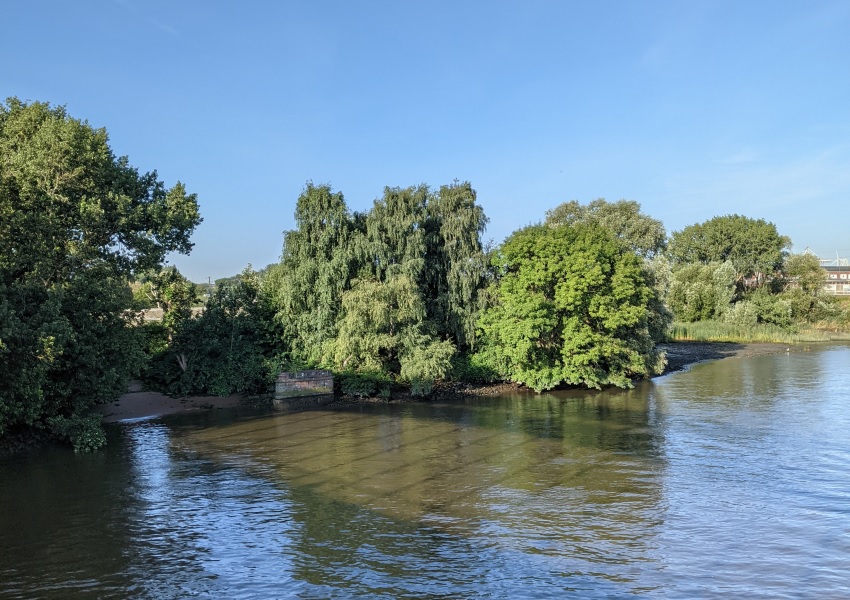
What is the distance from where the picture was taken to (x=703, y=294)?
84.2 metres

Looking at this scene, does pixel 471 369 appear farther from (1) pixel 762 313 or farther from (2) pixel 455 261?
(1) pixel 762 313

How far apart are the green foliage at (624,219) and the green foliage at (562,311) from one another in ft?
158

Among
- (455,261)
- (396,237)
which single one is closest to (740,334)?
(455,261)

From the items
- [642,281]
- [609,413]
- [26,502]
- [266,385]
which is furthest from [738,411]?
[26,502]

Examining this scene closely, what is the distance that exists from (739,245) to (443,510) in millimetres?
97771

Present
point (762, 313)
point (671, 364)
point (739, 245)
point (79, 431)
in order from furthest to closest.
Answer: point (739, 245)
point (762, 313)
point (671, 364)
point (79, 431)

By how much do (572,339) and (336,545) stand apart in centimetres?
2679

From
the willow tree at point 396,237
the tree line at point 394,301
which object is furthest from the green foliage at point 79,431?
the willow tree at point 396,237

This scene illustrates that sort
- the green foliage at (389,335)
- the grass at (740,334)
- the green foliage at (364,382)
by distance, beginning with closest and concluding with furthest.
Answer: the green foliage at (389,335) → the green foliage at (364,382) → the grass at (740,334)

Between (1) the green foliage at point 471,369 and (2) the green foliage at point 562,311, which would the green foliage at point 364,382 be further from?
(2) the green foliage at point 562,311

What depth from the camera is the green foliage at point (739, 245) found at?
9925 centimetres

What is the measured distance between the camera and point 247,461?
76.9 feet

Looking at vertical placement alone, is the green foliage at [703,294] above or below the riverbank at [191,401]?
above

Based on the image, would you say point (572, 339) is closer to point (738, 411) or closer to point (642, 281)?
point (642, 281)
